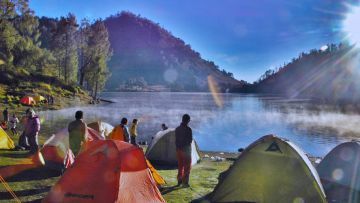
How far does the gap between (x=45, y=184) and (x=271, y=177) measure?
764 cm

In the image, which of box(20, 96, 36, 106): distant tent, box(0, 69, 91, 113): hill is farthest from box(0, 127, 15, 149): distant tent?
box(20, 96, 36, 106): distant tent

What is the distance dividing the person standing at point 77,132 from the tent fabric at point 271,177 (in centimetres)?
524

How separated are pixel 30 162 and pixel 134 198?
294 inches

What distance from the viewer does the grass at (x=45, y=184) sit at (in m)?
12.2

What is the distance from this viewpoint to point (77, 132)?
14031 mm

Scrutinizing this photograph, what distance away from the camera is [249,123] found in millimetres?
61250

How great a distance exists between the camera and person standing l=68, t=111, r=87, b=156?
1391 centimetres

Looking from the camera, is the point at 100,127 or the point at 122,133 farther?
the point at 100,127

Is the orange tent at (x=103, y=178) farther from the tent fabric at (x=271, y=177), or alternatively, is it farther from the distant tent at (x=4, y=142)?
the distant tent at (x=4, y=142)

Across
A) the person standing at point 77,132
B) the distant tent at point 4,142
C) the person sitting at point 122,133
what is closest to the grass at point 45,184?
the distant tent at point 4,142

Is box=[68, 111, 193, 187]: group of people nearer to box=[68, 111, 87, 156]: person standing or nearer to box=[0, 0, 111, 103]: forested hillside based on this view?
box=[68, 111, 87, 156]: person standing

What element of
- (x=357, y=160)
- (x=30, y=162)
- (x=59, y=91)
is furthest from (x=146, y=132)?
(x=59, y=91)

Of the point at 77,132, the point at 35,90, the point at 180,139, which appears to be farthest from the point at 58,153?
the point at 35,90

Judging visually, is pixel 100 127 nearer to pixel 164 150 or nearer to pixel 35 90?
pixel 164 150
